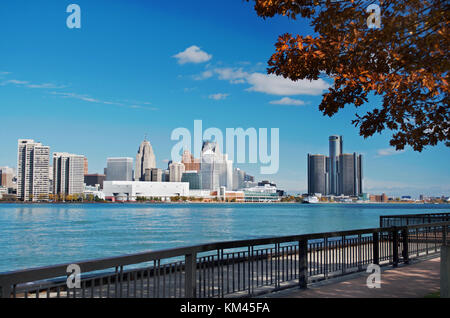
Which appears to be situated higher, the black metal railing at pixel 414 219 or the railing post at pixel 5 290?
the railing post at pixel 5 290

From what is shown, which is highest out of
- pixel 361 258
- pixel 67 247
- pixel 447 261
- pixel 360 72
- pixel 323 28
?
pixel 323 28

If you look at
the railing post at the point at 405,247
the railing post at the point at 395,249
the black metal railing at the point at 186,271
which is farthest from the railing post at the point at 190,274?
the railing post at the point at 405,247

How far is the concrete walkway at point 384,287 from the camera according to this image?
8766mm

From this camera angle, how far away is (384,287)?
376 inches

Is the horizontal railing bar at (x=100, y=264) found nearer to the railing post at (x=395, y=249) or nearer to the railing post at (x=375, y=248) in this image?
the railing post at (x=375, y=248)

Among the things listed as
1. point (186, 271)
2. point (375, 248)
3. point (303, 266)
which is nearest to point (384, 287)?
point (303, 266)

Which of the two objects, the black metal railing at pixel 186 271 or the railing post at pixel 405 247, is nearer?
the black metal railing at pixel 186 271

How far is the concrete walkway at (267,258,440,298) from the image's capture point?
877cm

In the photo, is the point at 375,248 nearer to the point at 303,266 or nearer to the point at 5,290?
the point at 303,266

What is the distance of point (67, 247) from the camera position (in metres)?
44.0
